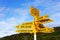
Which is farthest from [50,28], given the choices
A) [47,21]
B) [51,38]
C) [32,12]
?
[51,38]

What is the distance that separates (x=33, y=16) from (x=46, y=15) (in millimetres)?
1062

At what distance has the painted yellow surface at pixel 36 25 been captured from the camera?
1839 cm

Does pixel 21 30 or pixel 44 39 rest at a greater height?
pixel 44 39

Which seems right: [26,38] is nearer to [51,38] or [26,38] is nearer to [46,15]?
[51,38]

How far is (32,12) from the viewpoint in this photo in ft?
60.3

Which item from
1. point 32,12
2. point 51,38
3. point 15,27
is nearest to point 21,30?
point 15,27

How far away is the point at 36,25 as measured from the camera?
62.5 feet

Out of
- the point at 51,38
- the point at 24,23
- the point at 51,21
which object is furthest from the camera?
the point at 51,38

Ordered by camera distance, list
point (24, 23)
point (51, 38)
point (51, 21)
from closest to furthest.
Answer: point (51, 21) < point (24, 23) < point (51, 38)

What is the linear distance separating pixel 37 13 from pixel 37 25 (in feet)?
3.45

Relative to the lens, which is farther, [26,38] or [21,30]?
[26,38]

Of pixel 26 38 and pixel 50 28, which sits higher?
pixel 26 38

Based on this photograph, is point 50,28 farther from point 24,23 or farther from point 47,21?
point 24,23

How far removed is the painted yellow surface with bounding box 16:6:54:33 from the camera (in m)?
18.4
